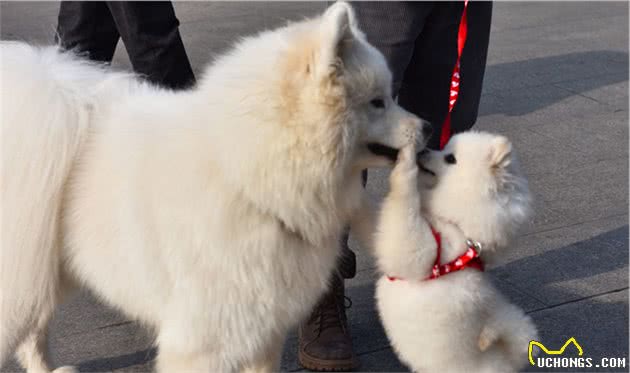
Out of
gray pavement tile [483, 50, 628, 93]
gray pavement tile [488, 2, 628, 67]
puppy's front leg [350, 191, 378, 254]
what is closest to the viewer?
puppy's front leg [350, 191, 378, 254]

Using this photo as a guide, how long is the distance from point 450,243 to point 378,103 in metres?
0.57

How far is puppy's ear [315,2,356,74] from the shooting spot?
7.70 ft

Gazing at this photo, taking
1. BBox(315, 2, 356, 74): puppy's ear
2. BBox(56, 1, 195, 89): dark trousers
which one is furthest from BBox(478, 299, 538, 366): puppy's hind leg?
BBox(56, 1, 195, 89): dark trousers

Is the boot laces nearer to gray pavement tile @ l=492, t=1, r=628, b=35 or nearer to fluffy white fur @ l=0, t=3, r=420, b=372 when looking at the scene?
fluffy white fur @ l=0, t=3, r=420, b=372

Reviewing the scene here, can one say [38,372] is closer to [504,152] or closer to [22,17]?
[504,152]

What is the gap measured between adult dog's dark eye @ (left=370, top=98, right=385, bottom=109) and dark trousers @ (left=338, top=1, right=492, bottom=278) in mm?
620

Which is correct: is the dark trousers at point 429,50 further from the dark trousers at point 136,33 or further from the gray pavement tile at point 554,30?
the gray pavement tile at point 554,30

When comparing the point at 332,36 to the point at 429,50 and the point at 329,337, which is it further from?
the point at 329,337

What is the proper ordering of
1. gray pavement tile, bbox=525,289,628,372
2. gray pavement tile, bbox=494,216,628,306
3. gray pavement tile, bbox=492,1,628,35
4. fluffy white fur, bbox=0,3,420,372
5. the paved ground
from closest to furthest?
fluffy white fur, bbox=0,3,420,372
gray pavement tile, bbox=525,289,628,372
the paved ground
gray pavement tile, bbox=494,216,628,306
gray pavement tile, bbox=492,1,628,35

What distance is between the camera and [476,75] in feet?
11.6

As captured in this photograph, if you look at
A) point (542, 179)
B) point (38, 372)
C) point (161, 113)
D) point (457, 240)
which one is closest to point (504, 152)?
point (457, 240)

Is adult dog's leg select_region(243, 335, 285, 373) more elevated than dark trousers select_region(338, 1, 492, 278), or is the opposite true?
dark trousers select_region(338, 1, 492, 278)

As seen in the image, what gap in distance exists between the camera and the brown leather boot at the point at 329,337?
352cm

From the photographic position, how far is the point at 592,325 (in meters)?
3.82
